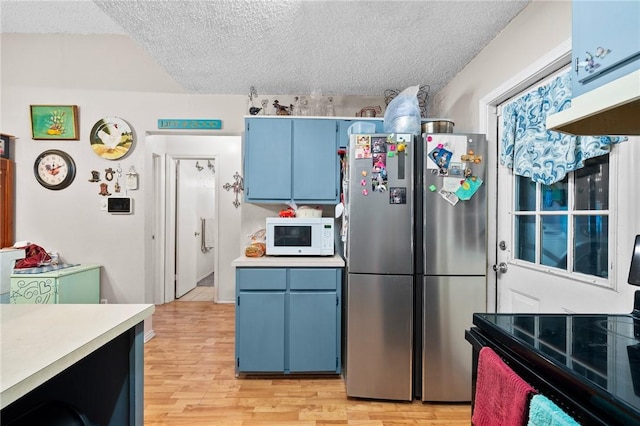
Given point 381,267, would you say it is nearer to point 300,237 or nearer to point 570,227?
point 300,237

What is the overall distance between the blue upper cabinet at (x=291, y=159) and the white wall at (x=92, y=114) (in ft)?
1.72

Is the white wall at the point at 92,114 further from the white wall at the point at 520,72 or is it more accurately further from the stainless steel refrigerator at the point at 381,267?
the stainless steel refrigerator at the point at 381,267

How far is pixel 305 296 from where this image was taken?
2381 millimetres

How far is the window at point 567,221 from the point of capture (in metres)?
1.40

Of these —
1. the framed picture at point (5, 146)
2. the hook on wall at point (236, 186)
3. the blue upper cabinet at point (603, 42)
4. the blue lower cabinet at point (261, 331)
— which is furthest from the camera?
the hook on wall at point (236, 186)

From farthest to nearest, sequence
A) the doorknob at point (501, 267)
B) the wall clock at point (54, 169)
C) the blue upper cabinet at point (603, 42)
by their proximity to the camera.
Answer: the wall clock at point (54, 169)
the doorknob at point (501, 267)
the blue upper cabinet at point (603, 42)

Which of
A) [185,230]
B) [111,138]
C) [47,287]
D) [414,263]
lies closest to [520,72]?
[414,263]

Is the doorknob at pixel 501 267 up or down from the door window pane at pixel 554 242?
down

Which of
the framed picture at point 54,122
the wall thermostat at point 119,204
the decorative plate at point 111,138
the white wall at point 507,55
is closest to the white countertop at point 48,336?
the white wall at point 507,55

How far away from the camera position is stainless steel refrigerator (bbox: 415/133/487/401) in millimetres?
2088

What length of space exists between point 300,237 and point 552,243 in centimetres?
168

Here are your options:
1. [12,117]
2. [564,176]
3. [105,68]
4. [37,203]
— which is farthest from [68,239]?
[564,176]

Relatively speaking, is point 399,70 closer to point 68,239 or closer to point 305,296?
point 305,296

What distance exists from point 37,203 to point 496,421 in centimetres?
409
